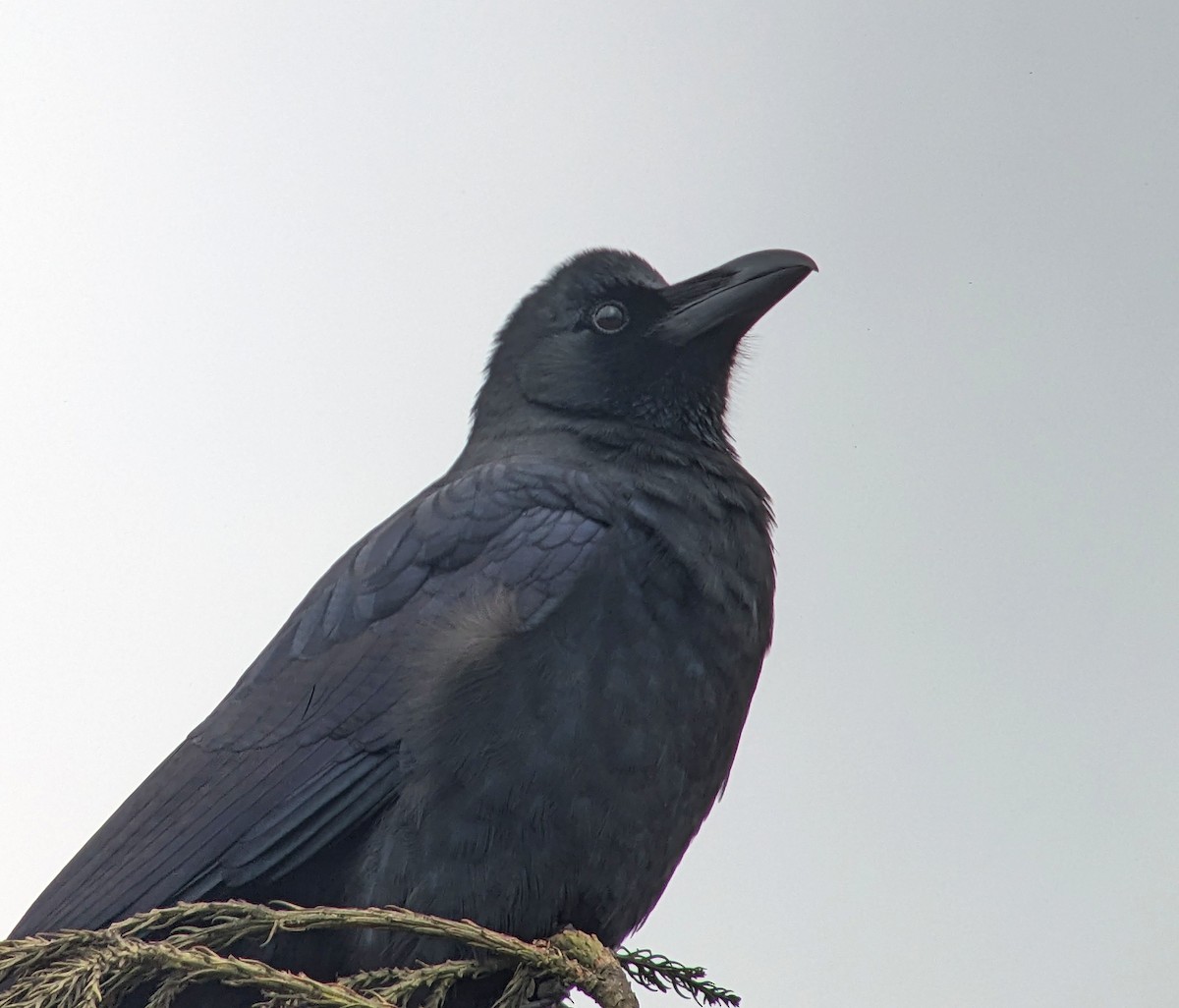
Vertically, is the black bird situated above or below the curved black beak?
below

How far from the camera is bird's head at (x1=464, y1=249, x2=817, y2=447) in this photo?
284 cm

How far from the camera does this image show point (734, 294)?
287 cm

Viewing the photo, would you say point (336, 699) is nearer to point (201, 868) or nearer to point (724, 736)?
point (201, 868)

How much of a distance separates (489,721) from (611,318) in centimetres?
102

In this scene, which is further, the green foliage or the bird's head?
the bird's head

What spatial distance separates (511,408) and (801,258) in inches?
27.1

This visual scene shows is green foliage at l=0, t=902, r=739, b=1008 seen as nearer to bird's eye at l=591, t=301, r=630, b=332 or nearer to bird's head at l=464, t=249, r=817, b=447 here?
bird's head at l=464, t=249, r=817, b=447

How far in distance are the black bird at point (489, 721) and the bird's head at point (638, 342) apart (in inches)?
5.3

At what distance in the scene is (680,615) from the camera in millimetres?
2389

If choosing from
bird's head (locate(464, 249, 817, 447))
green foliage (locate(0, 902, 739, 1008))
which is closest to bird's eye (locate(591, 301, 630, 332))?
bird's head (locate(464, 249, 817, 447))

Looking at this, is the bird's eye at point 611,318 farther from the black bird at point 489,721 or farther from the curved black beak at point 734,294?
the black bird at point 489,721

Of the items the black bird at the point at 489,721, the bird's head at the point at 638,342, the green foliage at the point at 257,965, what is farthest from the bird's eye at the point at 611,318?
the green foliage at the point at 257,965

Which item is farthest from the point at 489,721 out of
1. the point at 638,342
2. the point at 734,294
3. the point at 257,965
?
the point at 734,294

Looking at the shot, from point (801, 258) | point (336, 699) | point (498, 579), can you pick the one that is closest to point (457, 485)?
point (498, 579)
